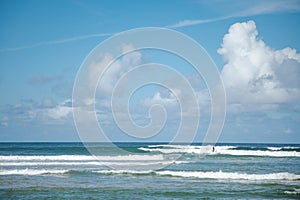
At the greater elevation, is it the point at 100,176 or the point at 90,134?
the point at 90,134

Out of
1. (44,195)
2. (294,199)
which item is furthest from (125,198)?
(294,199)

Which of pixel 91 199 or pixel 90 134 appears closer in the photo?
pixel 91 199

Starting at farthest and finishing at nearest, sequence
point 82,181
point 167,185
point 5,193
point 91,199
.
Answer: point 82,181, point 167,185, point 5,193, point 91,199

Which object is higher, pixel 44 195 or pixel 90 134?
pixel 90 134

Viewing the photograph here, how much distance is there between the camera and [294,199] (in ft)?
59.4

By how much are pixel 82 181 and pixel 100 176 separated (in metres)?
2.60

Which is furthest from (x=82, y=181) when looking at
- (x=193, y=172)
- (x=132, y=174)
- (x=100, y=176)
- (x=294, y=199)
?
(x=294, y=199)

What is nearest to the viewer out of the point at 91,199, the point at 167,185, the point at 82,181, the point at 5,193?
the point at 91,199

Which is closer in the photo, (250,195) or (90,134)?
(250,195)

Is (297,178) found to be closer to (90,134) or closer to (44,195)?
(90,134)

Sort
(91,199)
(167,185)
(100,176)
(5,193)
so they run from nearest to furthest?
1. (91,199)
2. (5,193)
3. (167,185)
4. (100,176)

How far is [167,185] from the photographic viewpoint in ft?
72.9

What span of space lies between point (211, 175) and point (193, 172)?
160 cm

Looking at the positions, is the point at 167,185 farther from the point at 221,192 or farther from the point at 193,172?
the point at 193,172
